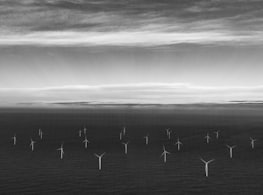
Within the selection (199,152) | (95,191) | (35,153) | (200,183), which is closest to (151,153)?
(199,152)

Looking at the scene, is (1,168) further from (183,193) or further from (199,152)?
(199,152)

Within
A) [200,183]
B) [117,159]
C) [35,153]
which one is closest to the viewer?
[200,183]

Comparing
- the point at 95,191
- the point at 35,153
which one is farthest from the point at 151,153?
the point at 95,191

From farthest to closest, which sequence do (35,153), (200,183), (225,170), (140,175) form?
(35,153)
(225,170)
(140,175)
(200,183)

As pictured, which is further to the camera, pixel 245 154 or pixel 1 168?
pixel 245 154

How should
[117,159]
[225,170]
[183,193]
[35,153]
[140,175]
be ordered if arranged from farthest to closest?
1. [35,153]
2. [117,159]
3. [225,170]
4. [140,175]
5. [183,193]

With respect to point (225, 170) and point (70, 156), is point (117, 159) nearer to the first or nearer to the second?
point (70, 156)

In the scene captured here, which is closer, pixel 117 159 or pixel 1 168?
pixel 1 168

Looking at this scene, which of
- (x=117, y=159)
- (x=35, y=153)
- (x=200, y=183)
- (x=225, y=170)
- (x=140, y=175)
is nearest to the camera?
(x=200, y=183)

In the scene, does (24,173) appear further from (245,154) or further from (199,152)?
(245,154)
